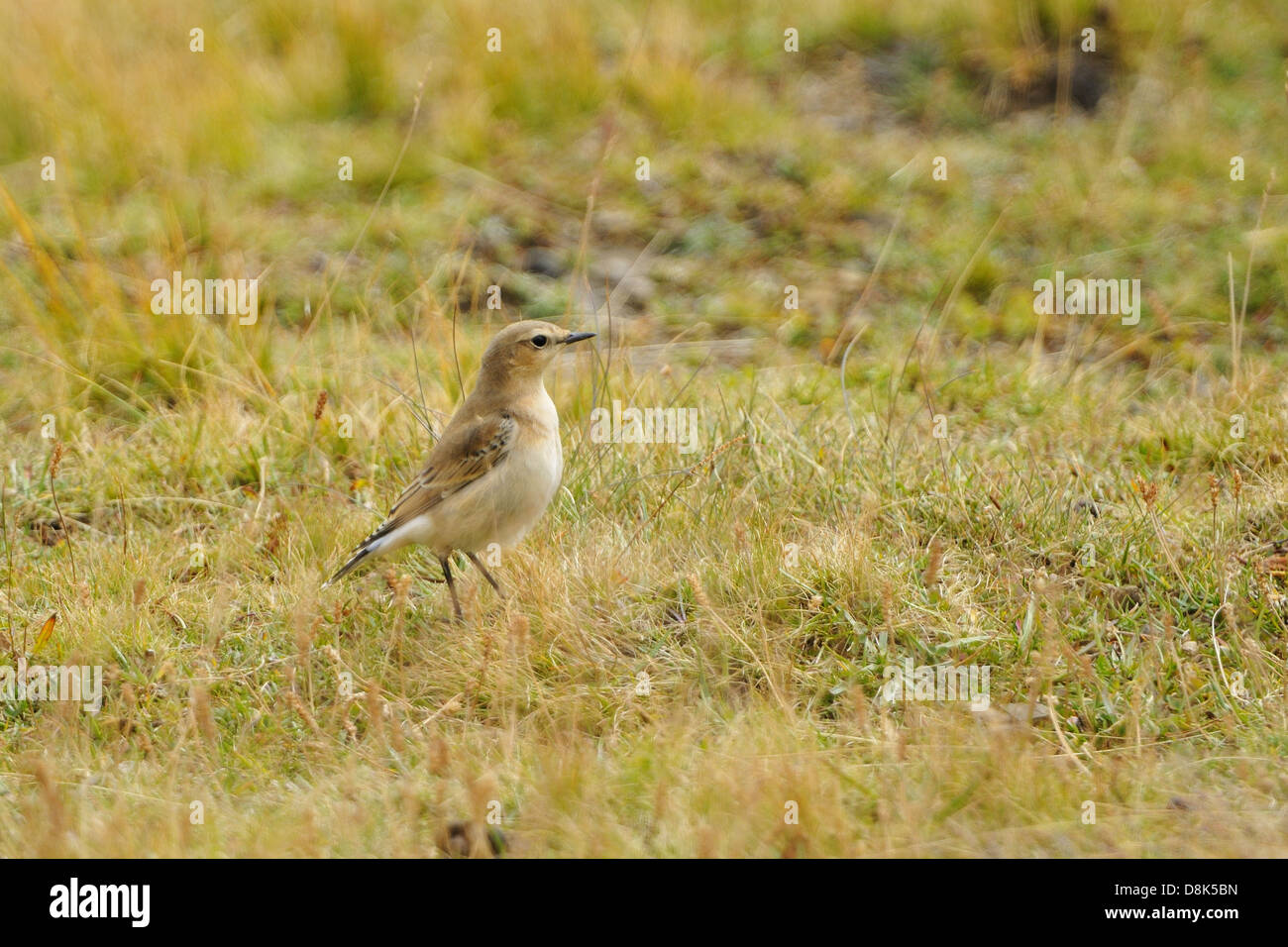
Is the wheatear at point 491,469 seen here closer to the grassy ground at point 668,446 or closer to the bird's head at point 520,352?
the bird's head at point 520,352

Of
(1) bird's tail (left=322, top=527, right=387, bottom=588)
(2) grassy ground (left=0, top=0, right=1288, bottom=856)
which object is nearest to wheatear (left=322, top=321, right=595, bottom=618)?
(1) bird's tail (left=322, top=527, right=387, bottom=588)

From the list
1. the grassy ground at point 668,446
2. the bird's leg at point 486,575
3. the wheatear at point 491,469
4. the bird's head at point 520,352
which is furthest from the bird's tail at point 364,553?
the bird's head at point 520,352

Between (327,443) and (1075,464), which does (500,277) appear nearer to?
(327,443)

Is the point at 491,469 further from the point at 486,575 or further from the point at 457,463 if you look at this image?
the point at 486,575

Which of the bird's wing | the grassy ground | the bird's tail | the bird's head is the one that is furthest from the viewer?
the bird's head

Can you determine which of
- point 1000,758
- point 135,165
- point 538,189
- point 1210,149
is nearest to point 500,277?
point 538,189

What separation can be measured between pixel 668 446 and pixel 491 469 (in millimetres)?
1067

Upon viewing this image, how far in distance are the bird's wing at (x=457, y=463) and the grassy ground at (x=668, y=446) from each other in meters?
0.41

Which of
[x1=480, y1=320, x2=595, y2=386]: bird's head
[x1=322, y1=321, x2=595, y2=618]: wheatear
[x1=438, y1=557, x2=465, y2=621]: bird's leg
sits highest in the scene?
[x1=480, y1=320, x2=595, y2=386]: bird's head

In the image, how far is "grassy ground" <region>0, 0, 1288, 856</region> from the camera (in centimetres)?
435

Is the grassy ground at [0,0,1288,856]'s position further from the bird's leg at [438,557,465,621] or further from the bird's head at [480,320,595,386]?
the bird's head at [480,320,595,386]

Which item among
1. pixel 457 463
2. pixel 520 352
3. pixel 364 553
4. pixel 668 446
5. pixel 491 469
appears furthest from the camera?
pixel 668 446

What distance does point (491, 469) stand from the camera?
5.46 m

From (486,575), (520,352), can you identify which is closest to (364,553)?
(486,575)
